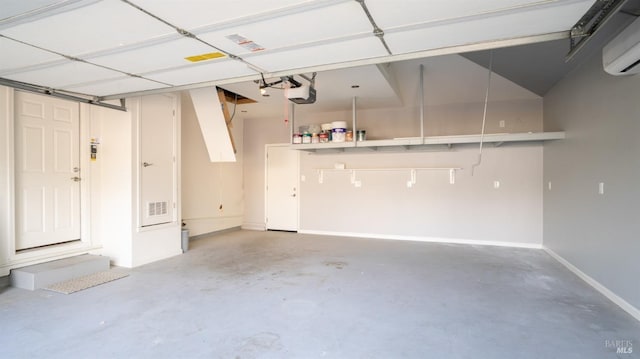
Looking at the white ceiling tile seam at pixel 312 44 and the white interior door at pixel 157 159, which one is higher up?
the white ceiling tile seam at pixel 312 44

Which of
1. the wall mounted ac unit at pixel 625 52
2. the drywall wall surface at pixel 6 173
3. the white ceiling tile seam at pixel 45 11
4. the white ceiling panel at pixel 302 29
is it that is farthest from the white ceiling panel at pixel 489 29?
the drywall wall surface at pixel 6 173

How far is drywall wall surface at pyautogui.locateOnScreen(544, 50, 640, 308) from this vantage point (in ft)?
10.3

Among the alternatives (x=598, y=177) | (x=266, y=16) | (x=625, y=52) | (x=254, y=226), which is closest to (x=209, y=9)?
(x=266, y=16)

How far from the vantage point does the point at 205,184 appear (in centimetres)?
713

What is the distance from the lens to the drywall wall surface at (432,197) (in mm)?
6098

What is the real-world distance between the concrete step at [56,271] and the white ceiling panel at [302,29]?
3.46 metres

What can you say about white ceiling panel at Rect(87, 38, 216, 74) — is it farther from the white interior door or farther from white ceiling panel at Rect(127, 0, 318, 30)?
the white interior door

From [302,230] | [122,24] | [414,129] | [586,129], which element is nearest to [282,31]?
[122,24]

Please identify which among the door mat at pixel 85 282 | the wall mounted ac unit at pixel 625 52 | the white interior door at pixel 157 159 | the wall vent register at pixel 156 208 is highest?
the wall mounted ac unit at pixel 625 52

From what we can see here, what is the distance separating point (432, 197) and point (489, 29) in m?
4.52

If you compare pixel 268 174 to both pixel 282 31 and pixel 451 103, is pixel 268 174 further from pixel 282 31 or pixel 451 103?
pixel 282 31

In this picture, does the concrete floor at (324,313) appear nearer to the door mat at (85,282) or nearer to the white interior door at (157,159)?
the door mat at (85,282)

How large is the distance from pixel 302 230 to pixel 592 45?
19.4 feet

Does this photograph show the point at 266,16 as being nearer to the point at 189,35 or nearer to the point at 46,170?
the point at 189,35
